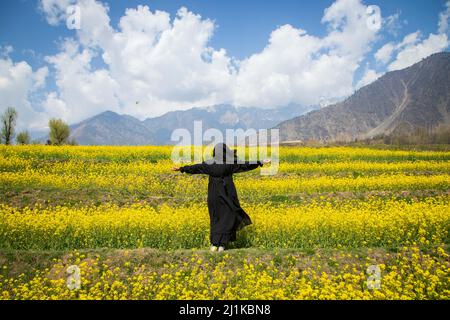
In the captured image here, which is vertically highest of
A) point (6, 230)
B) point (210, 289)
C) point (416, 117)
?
point (416, 117)

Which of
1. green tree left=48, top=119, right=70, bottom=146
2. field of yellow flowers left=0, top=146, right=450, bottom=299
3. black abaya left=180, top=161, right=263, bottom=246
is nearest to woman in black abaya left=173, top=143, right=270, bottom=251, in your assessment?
black abaya left=180, top=161, right=263, bottom=246

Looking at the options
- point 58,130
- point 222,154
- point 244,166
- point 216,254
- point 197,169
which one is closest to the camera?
point 216,254

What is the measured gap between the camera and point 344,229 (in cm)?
899

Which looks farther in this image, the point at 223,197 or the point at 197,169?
the point at 197,169

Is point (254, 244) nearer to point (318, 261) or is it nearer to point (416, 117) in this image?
point (318, 261)

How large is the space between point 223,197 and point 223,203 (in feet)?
0.51

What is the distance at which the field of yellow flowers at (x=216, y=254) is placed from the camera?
20.9 ft

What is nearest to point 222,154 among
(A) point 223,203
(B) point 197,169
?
(B) point 197,169

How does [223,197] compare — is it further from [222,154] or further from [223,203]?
[222,154]

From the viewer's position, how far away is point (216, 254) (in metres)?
7.36

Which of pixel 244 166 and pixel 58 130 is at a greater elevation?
pixel 58 130

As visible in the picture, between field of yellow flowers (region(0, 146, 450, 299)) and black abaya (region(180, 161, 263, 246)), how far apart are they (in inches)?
17.8
